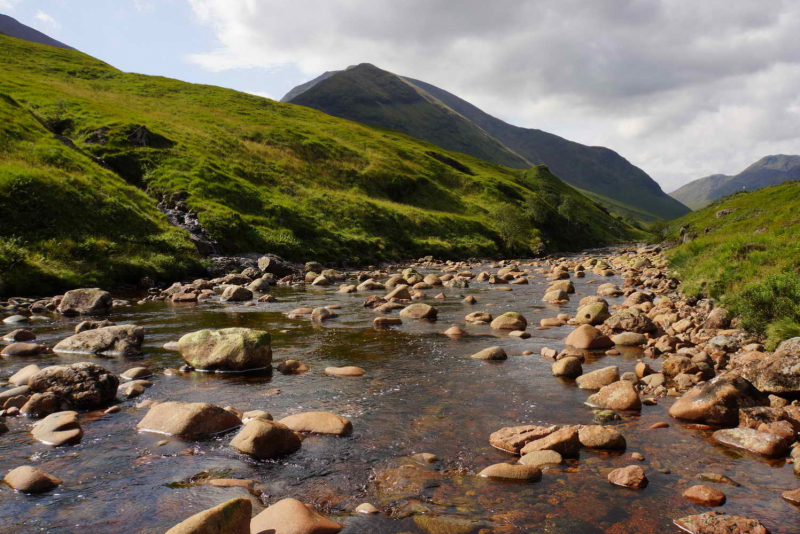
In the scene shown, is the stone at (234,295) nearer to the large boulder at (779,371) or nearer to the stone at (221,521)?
the stone at (221,521)

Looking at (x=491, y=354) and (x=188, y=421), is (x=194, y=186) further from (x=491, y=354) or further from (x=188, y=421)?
(x=188, y=421)

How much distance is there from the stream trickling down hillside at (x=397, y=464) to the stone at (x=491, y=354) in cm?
43

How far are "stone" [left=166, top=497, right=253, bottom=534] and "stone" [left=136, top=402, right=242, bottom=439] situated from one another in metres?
3.70

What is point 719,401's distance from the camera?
940cm

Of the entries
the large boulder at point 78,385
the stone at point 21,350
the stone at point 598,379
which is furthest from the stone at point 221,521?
the stone at point 21,350

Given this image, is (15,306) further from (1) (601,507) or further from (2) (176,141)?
(2) (176,141)

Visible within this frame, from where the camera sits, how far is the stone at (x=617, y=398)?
34.0ft

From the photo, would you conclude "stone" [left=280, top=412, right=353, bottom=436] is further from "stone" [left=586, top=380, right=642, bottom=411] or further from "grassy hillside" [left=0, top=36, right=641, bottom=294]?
"grassy hillside" [left=0, top=36, right=641, bottom=294]

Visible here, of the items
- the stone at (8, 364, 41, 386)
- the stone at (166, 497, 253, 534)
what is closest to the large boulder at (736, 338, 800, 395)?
the stone at (166, 497, 253, 534)

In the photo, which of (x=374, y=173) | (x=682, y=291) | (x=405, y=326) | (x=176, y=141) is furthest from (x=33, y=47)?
(x=682, y=291)

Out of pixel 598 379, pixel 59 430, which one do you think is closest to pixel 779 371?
pixel 598 379

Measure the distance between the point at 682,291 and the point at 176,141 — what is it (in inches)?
2238

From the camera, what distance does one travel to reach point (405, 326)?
20.3 meters

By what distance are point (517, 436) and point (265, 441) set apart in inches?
184
